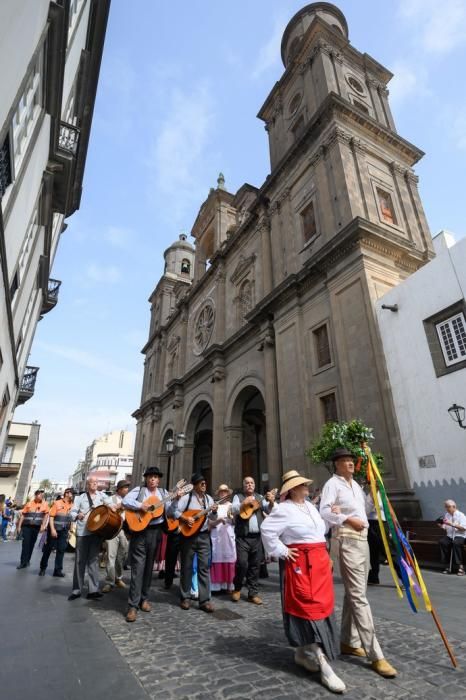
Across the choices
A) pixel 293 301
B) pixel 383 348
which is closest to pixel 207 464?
pixel 293 301

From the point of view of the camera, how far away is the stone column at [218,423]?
20859 millimetres

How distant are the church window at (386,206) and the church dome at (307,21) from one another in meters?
13.8

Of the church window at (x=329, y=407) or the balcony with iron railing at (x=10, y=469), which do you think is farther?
the balcony with iron railing at (x=10, y=469)

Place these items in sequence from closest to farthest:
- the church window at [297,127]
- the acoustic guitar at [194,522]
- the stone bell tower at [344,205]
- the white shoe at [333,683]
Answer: the white shoe at [333,683] < the acoustic guitar at [194,522] < the stone bell tower at [344,205] < the church window at [297,127]

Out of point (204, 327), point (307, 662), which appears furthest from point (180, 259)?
point (307, 662)

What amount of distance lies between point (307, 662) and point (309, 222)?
60.8 ft

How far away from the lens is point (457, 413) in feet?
33.9

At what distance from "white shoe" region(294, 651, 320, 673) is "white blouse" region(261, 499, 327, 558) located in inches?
36.6

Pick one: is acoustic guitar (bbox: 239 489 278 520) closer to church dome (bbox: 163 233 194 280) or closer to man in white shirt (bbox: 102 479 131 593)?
man in white shirt (bbox: 102 479 131 593)

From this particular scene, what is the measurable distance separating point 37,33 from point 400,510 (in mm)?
14817

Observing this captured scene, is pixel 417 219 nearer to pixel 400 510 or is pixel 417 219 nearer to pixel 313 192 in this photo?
pixel 313 192

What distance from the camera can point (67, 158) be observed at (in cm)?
1232

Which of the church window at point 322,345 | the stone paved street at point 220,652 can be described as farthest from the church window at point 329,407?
the stone paved street at point 220,652

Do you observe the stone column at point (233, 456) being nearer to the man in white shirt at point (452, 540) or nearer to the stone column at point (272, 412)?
the stone column at point (272, 412)
